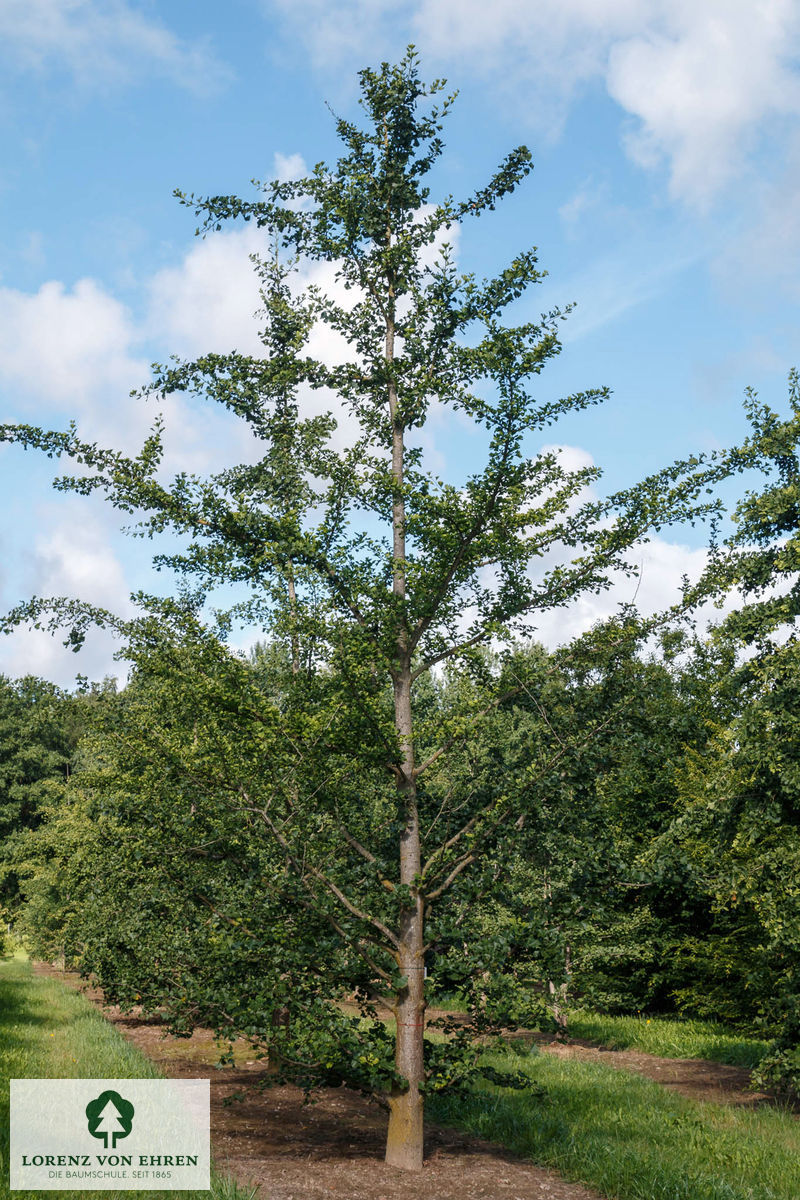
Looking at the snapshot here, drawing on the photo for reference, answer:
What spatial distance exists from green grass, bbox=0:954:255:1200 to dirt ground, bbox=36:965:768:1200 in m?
0.76

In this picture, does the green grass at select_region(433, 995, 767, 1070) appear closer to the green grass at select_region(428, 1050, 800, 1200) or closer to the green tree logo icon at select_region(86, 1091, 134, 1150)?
the green grass at select_region(428, 1050, 800, 1200)

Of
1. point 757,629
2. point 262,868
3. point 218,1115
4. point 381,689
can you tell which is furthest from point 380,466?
point 218,1115

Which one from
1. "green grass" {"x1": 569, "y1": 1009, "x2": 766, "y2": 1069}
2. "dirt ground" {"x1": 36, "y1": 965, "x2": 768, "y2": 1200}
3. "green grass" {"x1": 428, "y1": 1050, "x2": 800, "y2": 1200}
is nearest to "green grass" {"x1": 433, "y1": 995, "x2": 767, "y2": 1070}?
"green grass" {"x1": 569, "y1": 1009, "x2": 766, "y2": 1069}

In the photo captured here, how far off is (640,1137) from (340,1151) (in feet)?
10.1

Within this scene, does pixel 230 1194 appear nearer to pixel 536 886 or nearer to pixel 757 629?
pixel 536 886

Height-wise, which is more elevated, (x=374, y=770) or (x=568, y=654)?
(x=568, y=654)

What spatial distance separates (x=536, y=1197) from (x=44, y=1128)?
3885mm

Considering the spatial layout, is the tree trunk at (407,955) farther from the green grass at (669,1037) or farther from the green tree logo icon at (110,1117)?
the green grass at (669,1037)

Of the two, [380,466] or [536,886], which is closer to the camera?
Answer: [536,886]

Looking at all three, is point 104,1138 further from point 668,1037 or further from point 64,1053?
point 668,1037

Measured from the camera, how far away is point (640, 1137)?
916 centimetres

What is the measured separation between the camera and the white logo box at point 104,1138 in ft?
19.9

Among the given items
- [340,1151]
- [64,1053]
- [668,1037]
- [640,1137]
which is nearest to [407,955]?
[340,1151]

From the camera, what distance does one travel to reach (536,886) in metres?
8.00
